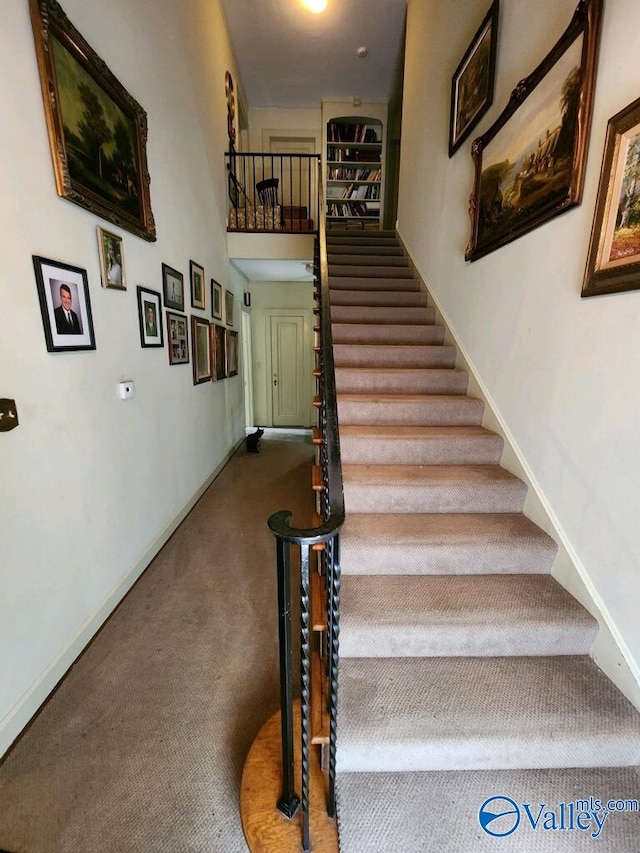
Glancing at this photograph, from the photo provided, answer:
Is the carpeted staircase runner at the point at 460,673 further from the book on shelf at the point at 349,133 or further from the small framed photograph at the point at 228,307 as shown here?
the book on shelf at the point at 349,133

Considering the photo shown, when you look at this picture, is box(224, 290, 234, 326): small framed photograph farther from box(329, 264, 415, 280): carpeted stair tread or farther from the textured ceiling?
the textured ceiling

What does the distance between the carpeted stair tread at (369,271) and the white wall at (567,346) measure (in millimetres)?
1000

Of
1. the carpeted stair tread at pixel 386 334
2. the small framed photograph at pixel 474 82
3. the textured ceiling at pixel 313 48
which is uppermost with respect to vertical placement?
the textured ceiling at pixel 313 48

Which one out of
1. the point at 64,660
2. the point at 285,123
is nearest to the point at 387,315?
the point at 64,660

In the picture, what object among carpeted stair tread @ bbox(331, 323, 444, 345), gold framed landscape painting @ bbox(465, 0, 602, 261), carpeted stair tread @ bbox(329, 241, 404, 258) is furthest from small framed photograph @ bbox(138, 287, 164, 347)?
carpeted stair tread @ bbox(329, 241, 404, 258)

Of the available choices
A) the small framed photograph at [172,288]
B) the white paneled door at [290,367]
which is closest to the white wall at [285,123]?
the white paneled door at [290,367]

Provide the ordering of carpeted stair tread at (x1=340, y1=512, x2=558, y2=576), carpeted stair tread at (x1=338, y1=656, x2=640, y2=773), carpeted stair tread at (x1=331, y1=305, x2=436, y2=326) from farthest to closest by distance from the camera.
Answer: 1. carpeted stair tread at (x1=331, y1=305, x2=436, y2=326)
2. carpeted stair tread at (x1=340, y1=512, x2=558, y2=576)
3. carpeted stair tread at (x1=338, y1=656, x2=640, y2=773)

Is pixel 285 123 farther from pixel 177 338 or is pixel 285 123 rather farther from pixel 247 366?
pixel 177 338

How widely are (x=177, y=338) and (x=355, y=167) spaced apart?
471 centimetres

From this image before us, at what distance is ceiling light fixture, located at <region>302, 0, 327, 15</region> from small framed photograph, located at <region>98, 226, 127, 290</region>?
3.84 metres

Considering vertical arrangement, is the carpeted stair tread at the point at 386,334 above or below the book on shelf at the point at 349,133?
below

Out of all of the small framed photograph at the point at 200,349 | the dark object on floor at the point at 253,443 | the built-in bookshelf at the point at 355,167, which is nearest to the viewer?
the small framed photograph at the point at 200,349

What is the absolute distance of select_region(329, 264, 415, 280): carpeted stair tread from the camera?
356 cm

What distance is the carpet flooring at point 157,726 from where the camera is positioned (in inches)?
40.7
